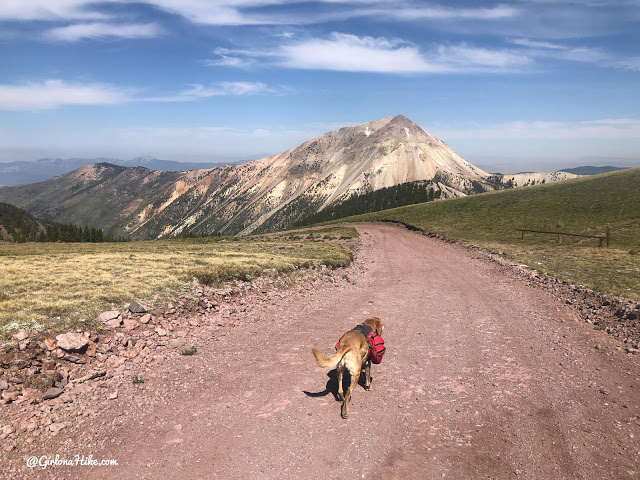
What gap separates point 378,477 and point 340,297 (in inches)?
546

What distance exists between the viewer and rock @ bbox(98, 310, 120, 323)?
1409 cm

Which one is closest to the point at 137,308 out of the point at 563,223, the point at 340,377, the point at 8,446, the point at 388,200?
the point at 8,446

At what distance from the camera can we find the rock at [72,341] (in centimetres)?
1177

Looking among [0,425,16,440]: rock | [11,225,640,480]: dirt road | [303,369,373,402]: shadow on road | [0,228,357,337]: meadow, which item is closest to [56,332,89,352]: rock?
[0,228,357,337]: meadow

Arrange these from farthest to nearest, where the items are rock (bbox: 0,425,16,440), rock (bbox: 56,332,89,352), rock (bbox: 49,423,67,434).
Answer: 1. rock (bbox: 56,332,89,352)
2. rock (bbox: 49,423,67,434)
3. rock (bbox: 0,425,16,440)

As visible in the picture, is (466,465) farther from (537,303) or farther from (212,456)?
(537,303)

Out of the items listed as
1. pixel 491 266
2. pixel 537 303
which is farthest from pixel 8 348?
pixel 491 266

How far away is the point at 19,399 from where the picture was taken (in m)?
9.34

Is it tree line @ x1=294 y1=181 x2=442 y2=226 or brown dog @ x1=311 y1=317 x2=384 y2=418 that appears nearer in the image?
brown dog @ x1=311 y1=317 x2=384 y2=418

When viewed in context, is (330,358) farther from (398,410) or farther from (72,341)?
(72,341)

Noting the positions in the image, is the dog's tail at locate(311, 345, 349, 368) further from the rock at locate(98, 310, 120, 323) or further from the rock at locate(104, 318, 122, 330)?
the rock at locate(98, 310, 120, 323)

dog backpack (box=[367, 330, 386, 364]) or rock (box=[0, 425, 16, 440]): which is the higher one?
dog backpack (box=[367, 330, 386, 364])

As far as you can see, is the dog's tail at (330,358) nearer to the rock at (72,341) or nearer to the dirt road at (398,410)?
the dirt road at (398,410)

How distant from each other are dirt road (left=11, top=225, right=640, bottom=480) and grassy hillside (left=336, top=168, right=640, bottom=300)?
1080 centimetres
